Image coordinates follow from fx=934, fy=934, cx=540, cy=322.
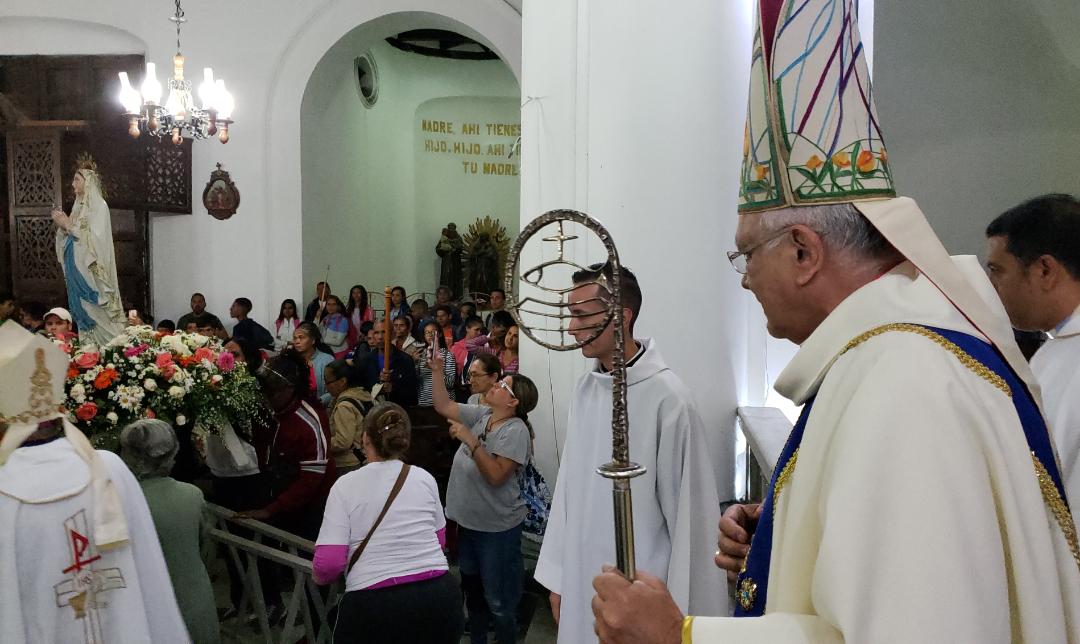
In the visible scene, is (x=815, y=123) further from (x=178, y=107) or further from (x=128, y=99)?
(x=178, y=107)

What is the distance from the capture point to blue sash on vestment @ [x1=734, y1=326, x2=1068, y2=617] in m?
1.25

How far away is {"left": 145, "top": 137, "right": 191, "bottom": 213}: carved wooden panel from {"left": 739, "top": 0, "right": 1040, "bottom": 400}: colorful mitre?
11.8 metres

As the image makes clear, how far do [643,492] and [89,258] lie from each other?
28.9ft

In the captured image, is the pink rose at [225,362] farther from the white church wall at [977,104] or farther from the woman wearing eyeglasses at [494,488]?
the white church wall at [977,104]

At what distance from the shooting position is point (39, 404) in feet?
9.97

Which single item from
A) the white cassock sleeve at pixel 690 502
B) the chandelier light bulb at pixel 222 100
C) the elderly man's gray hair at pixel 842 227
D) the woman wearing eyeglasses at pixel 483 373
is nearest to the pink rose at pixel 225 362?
the woman wearing eyeglasses at pixel 483 373

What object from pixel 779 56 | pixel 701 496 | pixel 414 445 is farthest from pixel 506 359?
pixel 779 56

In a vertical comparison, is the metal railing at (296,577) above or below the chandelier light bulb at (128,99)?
below

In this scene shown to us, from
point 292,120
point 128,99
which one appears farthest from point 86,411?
point 292,120

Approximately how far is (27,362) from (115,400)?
165 centimetres

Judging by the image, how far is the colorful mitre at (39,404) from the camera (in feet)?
9.72

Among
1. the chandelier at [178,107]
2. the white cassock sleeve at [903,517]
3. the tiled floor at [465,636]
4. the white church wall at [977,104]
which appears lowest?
the tiled floor at [465,636]

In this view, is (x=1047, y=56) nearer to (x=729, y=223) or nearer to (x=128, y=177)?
(x=729, y=223)

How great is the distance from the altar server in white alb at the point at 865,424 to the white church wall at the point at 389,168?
11.7 meters
